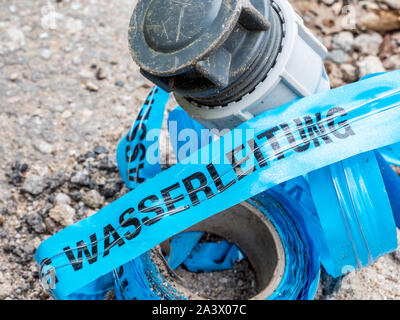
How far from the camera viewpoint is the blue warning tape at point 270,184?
104 cm

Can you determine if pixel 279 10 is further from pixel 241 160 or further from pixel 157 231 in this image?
pixel 157 231

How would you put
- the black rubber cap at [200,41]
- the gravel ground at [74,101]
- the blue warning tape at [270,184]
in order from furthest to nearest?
the gravel ground at [74,101] → the blue warning tape at [270,184] → the black rubber cap at [200,41]

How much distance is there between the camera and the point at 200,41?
3.03ft

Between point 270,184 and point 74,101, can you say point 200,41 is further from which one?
point 74,101

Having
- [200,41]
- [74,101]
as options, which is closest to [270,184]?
[200,41]

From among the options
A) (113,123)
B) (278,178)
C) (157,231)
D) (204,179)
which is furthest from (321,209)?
(113,123)

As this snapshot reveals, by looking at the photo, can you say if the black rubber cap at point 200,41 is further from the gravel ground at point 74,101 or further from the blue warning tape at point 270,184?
the gravel ground at point 74,101

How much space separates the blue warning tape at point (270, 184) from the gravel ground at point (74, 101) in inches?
11.6

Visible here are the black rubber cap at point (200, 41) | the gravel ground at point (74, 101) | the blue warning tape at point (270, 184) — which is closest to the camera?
the black rubber cap at point (200, 41)

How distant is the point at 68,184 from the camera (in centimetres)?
157

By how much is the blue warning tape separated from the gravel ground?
296 millimetres

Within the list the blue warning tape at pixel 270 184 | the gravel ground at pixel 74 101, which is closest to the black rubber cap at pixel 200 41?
the blue warning tape at pixel 270 184

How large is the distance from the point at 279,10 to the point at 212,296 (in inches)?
35.8

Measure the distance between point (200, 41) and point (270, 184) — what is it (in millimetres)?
355
